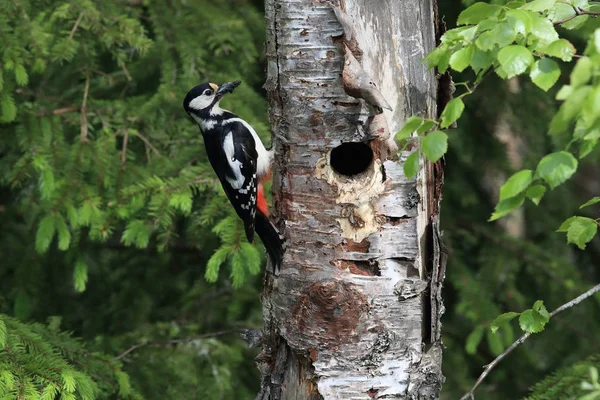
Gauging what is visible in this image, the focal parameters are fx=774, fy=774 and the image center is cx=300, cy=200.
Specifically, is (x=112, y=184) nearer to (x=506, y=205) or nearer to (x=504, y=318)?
(x=504, y=318)

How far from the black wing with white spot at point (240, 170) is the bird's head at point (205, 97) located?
139 millimetres

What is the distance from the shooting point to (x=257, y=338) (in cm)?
300

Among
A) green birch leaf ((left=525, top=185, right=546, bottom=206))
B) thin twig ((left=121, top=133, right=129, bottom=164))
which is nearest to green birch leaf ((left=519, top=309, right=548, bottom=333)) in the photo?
green birch leaf ((left=525, top=185, right=546, bottom=206))

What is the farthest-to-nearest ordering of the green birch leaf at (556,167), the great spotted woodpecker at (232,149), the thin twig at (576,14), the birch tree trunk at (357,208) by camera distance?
1. the great spotted woodpecker at (232,149)
2. the birch tree trunk at (357,208)
3. the thin twig at (576,14)
4. the green birch leaf at (556,167)

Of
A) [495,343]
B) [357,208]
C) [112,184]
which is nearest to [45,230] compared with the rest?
[112,184]

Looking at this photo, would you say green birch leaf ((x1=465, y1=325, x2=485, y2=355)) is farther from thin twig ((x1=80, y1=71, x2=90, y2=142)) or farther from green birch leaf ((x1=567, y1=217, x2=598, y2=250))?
thin twig ((x1=80, y1=71, x2=90, y2=142))

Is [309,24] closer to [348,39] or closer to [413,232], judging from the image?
[348,39]

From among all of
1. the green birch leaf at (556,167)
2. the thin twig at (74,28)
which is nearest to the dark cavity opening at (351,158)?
the green birch leaf at (556,167)

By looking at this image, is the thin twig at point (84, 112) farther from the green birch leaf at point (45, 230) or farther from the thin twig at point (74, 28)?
the green birch leaf at point (45, 230)

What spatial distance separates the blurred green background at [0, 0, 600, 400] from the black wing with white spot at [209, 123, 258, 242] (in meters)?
0.10

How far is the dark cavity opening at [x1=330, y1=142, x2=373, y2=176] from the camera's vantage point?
2887 mm

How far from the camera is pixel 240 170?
388cm

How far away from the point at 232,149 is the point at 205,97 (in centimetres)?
30

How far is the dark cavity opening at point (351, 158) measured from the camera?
9.47ft
